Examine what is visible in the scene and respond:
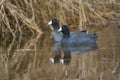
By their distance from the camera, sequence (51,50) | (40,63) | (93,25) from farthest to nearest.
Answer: (93,25) < (51,50) < (40,63)

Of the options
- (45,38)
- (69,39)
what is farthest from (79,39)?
(45,38)

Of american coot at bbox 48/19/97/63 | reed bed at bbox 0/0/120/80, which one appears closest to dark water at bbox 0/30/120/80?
reed bed at bbox 0/0/120/80

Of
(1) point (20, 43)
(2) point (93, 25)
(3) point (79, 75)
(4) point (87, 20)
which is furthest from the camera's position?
(2) point (93, 25)

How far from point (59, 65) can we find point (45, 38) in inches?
142

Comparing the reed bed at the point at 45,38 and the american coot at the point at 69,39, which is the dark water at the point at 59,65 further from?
the american coot at the point at 69,39

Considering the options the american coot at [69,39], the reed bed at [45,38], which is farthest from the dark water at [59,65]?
the american coot at [69,39]

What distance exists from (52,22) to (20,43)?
1176mm

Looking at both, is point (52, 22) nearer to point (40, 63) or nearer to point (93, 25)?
point (93, 25)

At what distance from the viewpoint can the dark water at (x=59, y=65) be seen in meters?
6.11

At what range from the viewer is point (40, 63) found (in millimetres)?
7230

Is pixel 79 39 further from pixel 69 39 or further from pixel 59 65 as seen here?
pixel 59 65

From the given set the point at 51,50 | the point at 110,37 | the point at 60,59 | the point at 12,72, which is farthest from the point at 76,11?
the point at 12,72

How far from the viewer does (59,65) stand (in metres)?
6.81

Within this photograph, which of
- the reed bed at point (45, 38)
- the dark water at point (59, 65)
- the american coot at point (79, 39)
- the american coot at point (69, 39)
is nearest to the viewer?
the dark water at point (59, 65)
